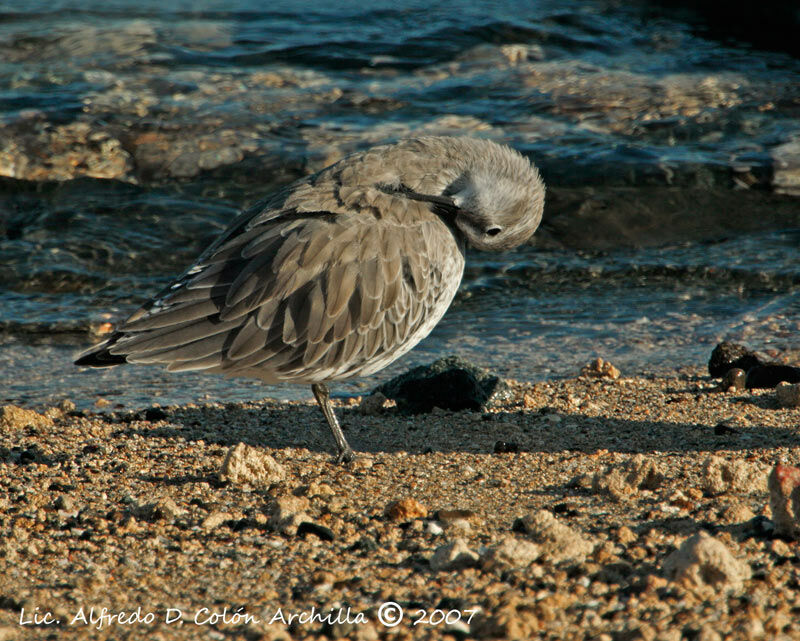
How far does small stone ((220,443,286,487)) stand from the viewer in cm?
434

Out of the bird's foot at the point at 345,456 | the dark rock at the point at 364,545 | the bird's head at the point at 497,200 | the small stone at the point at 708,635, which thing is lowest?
the bird's foot at the point at 345,456

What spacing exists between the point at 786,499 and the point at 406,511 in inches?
52.6

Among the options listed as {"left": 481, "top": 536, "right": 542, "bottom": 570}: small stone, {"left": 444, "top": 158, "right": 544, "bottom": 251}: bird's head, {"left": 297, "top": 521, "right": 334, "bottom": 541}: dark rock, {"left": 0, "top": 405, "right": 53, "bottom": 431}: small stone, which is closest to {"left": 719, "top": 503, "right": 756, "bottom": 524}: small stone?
{"left": 481, "top": 536, "right": 542, "bottom": 570}: small stone

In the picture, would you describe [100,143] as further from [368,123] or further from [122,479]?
[122,479]

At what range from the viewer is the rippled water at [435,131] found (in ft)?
24.2

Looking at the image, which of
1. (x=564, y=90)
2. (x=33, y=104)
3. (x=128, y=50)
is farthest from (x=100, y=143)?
(x=564, y=90)

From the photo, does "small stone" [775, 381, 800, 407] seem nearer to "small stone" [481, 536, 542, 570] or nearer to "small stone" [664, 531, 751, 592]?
"small stone" [664, 531, 751, 592]

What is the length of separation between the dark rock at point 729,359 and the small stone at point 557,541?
2787 millimetres

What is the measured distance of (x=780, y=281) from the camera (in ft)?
26.1

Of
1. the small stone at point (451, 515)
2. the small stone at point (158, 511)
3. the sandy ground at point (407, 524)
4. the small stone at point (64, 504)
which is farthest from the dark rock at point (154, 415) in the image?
the small stone at point (451, 515)

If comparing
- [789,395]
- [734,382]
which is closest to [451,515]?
[789,395]

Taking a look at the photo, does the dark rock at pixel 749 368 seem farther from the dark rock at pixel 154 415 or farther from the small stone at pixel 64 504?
the small stone at pixel 64 504

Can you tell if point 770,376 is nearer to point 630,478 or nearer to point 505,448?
point 505,448

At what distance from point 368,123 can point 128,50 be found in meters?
3.59
